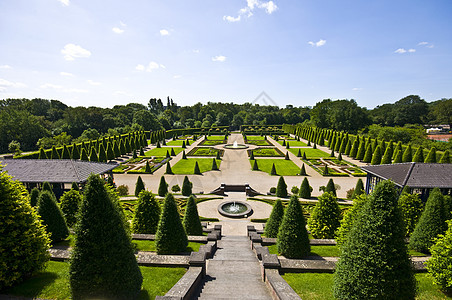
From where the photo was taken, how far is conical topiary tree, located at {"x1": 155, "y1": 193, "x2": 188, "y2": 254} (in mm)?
11617

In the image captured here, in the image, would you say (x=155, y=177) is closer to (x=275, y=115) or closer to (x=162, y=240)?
(x=162, y=240)

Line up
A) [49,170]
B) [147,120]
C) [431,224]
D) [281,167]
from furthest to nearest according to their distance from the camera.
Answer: [147,120] → [281,167] → [49,170] → [431,224]

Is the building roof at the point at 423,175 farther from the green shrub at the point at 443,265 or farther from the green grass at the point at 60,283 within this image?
the green grass at the point at 60,283

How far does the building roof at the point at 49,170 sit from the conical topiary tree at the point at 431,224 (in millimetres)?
26459

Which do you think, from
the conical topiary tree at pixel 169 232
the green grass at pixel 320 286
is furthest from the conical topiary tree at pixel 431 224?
the conical topiary tree at pixel 169 232

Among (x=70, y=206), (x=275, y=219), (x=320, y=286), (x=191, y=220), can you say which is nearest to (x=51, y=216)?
(x=70, y=206)

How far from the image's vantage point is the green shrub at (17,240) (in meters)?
7.60

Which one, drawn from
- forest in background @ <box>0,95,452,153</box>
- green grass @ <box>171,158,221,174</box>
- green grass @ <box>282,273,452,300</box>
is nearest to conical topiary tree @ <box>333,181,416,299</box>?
green grass @ <box>282,273,452,300</box>

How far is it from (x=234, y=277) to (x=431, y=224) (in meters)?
11.4

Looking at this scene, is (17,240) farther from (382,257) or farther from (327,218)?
(327,218)

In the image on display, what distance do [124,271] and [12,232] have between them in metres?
4.67

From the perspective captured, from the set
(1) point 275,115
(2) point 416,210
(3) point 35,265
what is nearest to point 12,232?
(3) point 35,265

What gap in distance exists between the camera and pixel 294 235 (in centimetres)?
1140

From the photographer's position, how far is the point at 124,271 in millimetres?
6656
